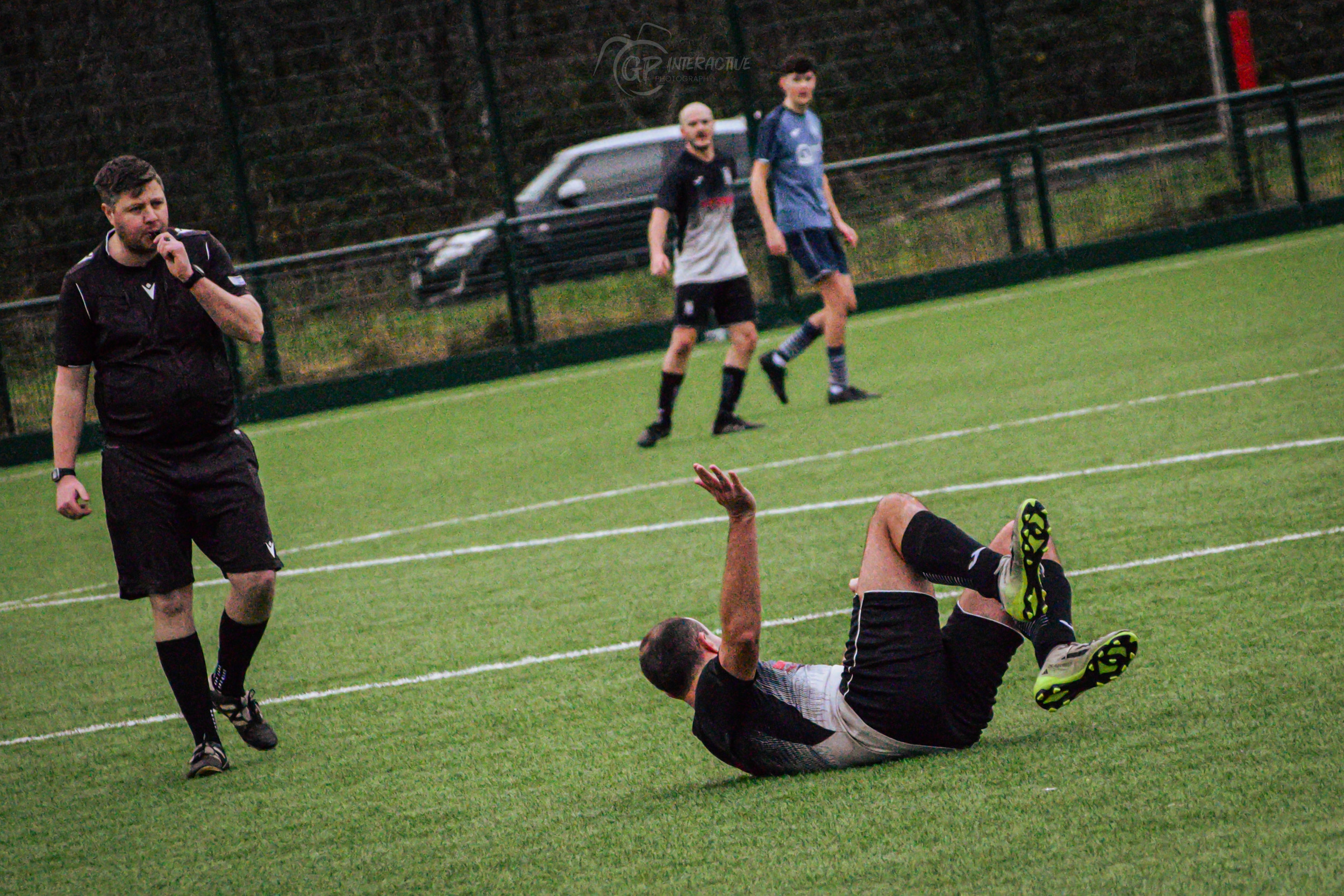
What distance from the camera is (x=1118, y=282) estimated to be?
16547 millimetres

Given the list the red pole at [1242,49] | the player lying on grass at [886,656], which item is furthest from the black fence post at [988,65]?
the player lying on grass at [886,656]

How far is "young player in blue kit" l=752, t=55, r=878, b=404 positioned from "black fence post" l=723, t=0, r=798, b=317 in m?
5.62

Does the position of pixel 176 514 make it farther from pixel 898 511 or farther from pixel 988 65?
pixel 988 65

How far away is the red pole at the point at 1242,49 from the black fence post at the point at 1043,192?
2.96 m

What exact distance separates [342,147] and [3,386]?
4420mm

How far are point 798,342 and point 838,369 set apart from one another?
1.13 feet

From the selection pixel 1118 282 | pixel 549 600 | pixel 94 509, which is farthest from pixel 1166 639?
pixel 1118 282

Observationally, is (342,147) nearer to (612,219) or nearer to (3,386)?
(612,219)

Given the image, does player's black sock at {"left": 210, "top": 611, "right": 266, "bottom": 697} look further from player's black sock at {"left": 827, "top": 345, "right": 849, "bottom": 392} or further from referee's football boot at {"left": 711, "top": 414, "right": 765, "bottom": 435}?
player's black sock at {"left": 827, "top": 345, "right": 849, "bottom": 392}

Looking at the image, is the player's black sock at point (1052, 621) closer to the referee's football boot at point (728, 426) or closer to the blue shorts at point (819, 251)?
the referee's football boot at point (728, 426)

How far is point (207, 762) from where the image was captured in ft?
17.3

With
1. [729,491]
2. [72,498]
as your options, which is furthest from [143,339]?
[729,491]

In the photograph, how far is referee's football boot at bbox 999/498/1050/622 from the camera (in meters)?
4.11

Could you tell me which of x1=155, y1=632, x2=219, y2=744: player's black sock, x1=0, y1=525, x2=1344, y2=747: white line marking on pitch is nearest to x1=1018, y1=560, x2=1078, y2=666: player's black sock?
x1=0, y1=525, x2=1344, y2=747: white line marking on pitch
